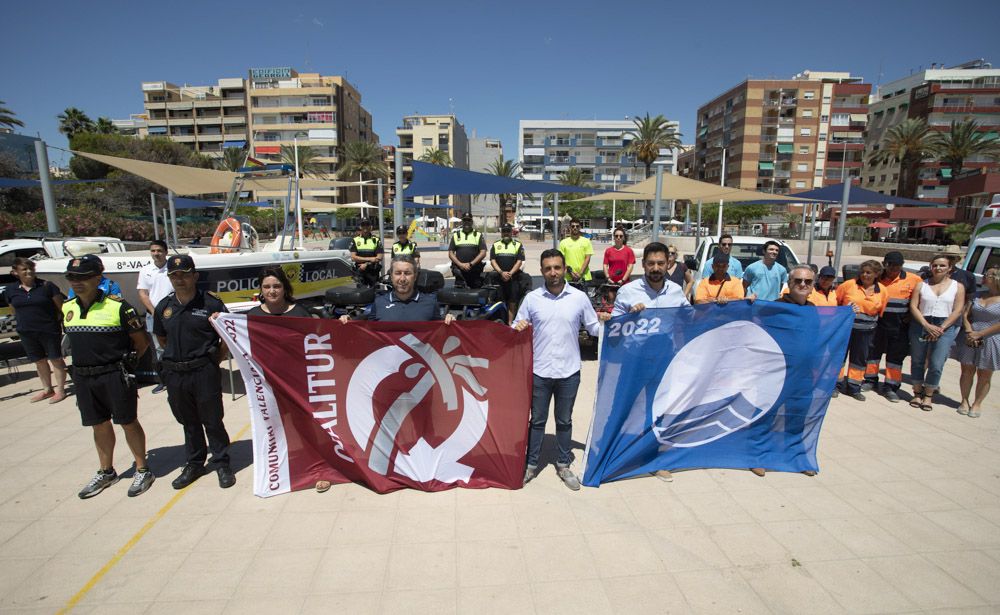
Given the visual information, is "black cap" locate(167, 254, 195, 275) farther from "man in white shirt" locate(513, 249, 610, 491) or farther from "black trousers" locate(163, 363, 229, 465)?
"man in white shirt" locate(513, 249, 610, 491)

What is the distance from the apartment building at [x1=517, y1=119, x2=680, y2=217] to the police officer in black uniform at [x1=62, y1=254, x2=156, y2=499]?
86.1m

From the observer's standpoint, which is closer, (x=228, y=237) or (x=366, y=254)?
(x=228, y=237)

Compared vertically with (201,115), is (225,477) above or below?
below

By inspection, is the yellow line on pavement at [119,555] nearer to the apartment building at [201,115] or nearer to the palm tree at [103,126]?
the palm tree at [103,126]

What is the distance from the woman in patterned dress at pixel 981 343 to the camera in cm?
521

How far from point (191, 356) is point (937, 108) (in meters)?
85.8

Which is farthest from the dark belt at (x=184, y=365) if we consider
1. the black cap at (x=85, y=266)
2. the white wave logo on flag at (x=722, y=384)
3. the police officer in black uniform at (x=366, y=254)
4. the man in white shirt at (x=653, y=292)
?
the police officer in black uniform at (x=366, y=254)

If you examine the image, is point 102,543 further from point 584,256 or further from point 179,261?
point 584,256

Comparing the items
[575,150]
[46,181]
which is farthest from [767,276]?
[575,150]

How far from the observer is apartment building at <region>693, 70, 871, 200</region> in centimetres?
6725

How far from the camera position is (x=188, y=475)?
12.9 feet

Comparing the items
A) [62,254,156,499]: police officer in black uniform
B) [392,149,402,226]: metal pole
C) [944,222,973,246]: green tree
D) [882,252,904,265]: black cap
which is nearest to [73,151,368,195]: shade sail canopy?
[392,149,402,226]: metal pole

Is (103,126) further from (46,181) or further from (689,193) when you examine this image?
(689,193)

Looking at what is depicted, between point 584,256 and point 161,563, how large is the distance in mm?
7300
